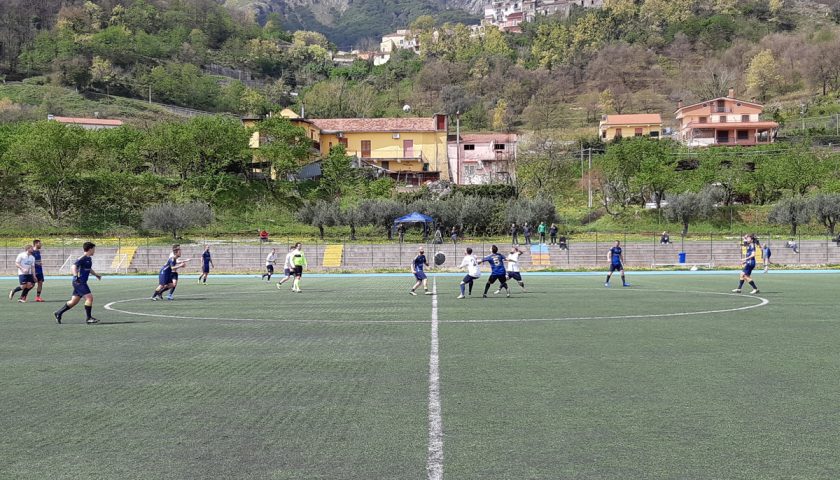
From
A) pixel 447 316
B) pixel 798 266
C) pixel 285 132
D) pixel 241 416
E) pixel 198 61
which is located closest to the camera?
pixel 241 416

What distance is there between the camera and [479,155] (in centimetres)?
9369

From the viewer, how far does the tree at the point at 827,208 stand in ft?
187

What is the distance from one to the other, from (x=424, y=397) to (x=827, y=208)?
57.0 metres

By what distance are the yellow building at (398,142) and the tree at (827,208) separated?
43393 mm

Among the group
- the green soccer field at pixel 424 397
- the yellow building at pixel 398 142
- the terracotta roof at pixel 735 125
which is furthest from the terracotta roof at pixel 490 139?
the green soccer field at pixel 424 397

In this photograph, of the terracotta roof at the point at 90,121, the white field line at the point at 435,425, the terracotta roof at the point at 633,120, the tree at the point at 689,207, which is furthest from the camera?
the terracotta roof at the point at 633,120

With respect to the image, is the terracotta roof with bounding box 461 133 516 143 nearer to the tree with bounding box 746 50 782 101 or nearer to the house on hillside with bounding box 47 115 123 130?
the house on hillside with bounding box 47 115 123 130

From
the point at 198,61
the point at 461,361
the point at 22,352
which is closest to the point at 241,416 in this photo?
the point at 461,361

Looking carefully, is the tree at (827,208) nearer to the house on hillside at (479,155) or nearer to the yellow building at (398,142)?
the house on hillside at (479,155)

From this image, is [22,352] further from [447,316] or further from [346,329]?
[447,316]

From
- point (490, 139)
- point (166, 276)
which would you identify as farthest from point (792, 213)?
point (166, 276)

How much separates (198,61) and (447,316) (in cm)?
16160

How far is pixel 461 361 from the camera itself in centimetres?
1216

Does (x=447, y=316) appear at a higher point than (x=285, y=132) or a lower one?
lower
